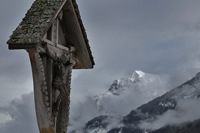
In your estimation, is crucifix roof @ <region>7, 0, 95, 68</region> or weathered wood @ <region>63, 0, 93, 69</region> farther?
weathered wood @ <region>63, 0, 93, 69</region>

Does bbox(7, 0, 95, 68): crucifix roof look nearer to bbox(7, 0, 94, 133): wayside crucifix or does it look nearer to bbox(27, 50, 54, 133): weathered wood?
bbox(7, 0, 94, 133): wayside crucifix

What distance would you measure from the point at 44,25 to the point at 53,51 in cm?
107

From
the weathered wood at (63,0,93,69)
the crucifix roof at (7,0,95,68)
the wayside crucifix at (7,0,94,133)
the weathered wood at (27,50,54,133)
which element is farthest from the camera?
the weathered wood at (63,0,93,69)

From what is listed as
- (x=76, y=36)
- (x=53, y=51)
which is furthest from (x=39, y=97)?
(x=76, y=36)

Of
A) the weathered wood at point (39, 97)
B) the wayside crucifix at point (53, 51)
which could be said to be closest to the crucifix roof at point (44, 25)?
the wayside crucifix at point (53, 51)

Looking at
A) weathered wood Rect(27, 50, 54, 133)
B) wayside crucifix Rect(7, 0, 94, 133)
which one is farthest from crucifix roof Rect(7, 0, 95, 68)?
weathered wood Rect(27, 50, 54, 133)

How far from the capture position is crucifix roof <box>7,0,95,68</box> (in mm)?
7902

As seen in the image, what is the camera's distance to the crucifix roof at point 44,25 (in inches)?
311

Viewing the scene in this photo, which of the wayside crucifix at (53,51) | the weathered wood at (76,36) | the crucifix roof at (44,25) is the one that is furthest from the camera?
the weathered wood at (76,36)

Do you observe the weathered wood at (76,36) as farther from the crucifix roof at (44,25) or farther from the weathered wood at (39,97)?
the weathered wood at (39,97)

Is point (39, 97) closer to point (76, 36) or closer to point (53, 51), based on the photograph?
point (53, 51)

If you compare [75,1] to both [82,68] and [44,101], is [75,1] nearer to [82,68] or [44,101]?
[82,68]

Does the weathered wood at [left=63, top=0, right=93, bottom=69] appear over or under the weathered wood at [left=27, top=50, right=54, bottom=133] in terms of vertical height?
over

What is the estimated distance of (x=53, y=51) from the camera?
30.4ft
